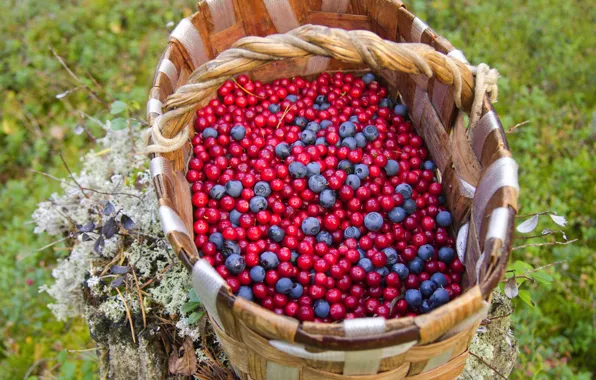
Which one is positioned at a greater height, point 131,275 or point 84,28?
point 84,28

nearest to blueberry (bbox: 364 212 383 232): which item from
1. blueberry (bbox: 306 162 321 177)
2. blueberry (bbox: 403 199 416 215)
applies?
blueberry (bbox: 403 199 416 215)

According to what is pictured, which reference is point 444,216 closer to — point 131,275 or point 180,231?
point 180,231

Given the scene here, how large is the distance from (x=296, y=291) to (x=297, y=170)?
16.7 inches

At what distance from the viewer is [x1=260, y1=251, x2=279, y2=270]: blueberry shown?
1.57m

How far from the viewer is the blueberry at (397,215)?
172 centimetres

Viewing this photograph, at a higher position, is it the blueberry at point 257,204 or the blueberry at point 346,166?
the blueberry at point 346,166

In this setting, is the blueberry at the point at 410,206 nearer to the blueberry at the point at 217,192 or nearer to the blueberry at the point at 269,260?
the blueberry at the point at 269,260

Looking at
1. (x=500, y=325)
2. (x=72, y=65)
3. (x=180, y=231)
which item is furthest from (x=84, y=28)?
(x=500, y=325)

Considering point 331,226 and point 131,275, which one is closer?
point 331,226

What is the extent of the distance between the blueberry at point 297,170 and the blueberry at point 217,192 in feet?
0.81

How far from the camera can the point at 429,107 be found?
186 centimetres

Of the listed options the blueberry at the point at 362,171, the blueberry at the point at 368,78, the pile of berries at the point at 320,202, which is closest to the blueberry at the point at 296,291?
the pile of berries at the point at 320,202

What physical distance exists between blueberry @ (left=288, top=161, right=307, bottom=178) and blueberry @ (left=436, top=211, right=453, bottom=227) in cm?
48

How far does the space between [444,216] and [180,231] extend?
0.88 m
